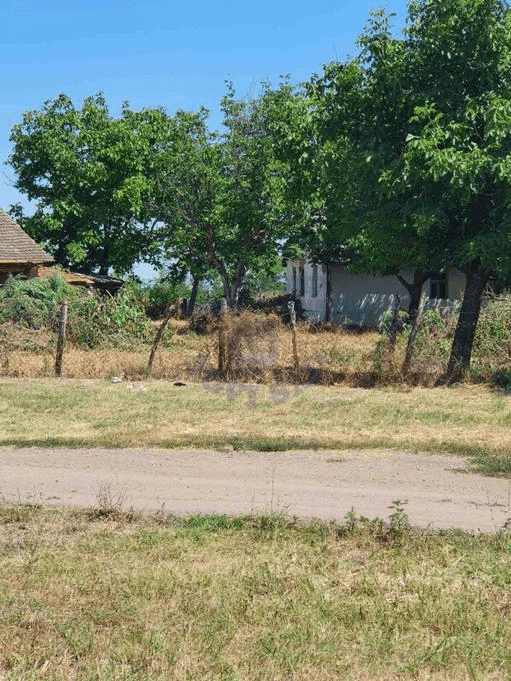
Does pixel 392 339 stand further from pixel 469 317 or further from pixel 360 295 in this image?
pixel 360 295

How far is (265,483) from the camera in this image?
8.66 m

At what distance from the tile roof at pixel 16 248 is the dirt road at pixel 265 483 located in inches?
943

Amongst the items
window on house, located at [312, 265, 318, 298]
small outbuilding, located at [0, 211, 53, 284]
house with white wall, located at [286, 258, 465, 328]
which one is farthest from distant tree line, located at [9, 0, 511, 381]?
window on house, located at [312, 265, 318, 298]

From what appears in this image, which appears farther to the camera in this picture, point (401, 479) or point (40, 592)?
point (401, 479)

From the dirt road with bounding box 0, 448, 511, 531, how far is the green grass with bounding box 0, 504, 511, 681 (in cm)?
61

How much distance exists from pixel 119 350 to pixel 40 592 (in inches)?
644

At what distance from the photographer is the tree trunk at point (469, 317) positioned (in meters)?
17.5

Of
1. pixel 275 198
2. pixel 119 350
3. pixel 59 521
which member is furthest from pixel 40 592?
pixel 275 198

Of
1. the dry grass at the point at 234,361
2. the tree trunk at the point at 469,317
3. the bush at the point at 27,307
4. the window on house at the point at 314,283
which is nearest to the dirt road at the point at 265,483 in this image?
the dry grass at the point at 234,361

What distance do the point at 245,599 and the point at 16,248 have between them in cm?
3060

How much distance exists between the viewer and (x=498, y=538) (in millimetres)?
6484

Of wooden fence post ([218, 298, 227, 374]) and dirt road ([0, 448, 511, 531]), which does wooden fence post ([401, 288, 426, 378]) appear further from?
dirt road ([0, 448, 511, 531])

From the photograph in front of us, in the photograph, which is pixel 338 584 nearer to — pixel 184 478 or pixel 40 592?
pixel 40 592

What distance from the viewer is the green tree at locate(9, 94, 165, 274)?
39.8m
